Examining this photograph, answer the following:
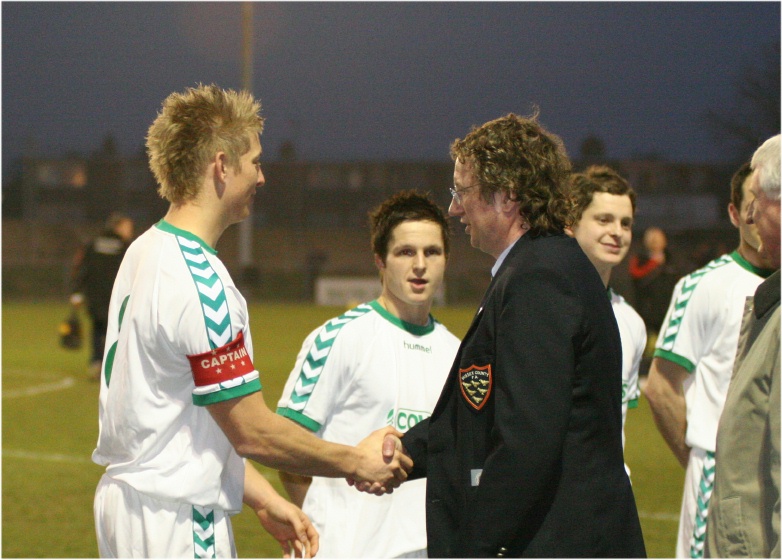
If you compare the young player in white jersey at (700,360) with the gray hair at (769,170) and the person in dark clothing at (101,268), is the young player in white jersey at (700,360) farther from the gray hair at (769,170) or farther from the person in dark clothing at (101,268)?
the person in dark clothing at (101,268)

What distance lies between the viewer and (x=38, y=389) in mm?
14047

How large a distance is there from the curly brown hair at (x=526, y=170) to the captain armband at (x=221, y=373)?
2.88 feet

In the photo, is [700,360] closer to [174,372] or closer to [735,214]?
[735,214]

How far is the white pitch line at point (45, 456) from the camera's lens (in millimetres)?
9555

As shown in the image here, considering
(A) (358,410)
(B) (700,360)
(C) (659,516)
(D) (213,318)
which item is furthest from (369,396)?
(C) (659,516)

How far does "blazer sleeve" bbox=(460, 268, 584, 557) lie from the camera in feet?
8.05

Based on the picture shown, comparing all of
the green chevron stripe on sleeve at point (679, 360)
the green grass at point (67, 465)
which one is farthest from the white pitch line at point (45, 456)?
the green chevron stripe on sleeve at point (679, 360)

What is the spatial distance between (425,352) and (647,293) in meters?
11.8

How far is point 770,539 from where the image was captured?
2463mm

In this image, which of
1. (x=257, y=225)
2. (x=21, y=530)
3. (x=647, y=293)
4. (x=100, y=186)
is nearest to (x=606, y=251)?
(x=21, y=530)

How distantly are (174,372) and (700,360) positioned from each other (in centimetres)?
293

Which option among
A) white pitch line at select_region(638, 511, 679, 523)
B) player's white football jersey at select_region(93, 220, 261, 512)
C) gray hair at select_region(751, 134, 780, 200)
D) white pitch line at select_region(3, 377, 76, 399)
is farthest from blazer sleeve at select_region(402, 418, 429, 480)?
white pitch line at select_region(3, 377, 76, 399)

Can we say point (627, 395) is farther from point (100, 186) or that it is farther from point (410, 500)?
point (100, 186)

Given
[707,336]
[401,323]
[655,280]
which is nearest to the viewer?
[401,323]
